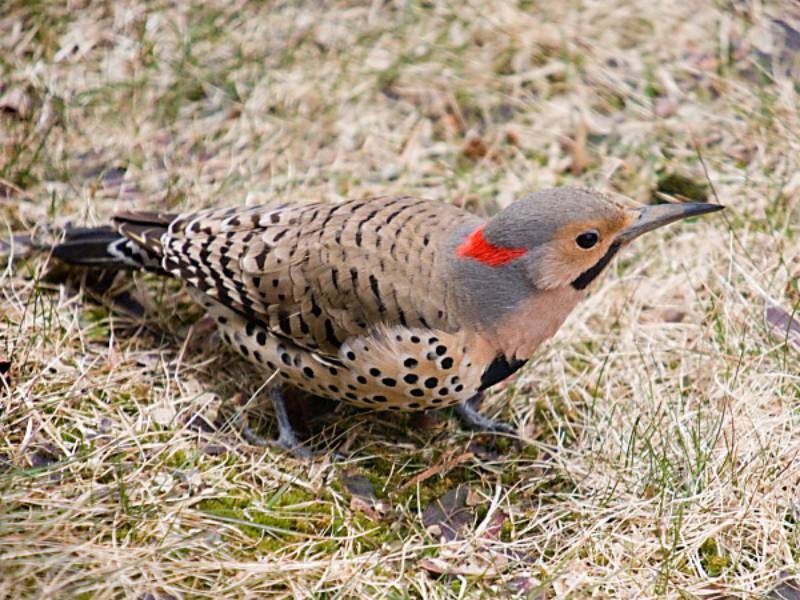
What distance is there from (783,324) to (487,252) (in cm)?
162

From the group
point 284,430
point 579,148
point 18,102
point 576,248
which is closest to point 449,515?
point 284,430

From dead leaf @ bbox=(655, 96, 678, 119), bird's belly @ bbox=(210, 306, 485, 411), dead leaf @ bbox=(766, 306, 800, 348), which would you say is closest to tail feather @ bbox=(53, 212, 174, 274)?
bird's belly @ bbox=(210, 306, 485, 411)

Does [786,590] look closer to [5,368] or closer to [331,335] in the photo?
[331,335]

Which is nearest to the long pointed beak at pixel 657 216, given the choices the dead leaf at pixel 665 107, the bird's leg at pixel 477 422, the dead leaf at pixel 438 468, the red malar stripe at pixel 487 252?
the red malar stripe at pixel 487 252

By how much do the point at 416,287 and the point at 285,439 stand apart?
917mm

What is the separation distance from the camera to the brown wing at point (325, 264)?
15.5ft

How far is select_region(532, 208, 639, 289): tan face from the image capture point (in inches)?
182

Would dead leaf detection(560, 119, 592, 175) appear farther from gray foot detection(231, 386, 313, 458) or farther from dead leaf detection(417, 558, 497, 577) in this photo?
dead leaf detection(417, 558, 497, 577)

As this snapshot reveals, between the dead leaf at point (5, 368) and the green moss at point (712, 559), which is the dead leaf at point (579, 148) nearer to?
the green moss at point (712, 559)

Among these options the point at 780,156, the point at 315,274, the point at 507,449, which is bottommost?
the point at 507,449

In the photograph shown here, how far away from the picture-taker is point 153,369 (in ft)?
17.1

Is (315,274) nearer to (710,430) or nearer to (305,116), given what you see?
(710,430)

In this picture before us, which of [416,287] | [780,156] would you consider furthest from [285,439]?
[780,156]

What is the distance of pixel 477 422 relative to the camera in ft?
17.0
